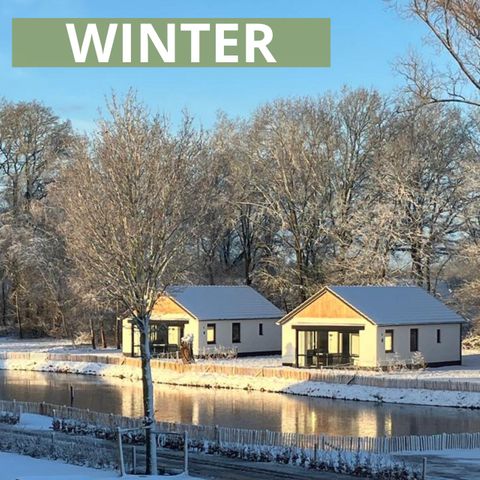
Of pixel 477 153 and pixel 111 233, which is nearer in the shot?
pixel 111 233

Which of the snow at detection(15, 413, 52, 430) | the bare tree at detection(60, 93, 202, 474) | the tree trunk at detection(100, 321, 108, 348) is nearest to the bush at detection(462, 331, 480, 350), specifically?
the tree trunk at detection(100, 321, 108, 348)

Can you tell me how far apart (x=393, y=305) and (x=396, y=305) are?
203 millimetres

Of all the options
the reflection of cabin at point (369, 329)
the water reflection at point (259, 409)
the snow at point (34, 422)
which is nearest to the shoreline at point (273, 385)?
the water reflection at point (259, 409)

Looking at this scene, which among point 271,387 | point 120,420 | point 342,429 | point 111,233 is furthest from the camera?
point 271,387

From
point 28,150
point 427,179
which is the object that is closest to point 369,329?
point 427,179

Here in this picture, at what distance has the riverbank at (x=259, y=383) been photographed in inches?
1462

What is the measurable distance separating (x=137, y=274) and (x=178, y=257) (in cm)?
155

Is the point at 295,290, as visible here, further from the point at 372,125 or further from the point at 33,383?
the point at 33,383

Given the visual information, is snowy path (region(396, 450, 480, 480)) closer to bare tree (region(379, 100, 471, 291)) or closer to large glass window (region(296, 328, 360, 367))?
large glass window (region(296, 328, 360, 367))

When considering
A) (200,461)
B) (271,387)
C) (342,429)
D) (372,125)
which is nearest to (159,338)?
(271,387)

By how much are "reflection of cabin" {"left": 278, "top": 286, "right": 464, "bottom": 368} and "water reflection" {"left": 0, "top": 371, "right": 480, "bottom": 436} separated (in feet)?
25.0

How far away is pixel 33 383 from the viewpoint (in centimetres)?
4562

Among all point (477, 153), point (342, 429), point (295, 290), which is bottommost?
point (342, 429)

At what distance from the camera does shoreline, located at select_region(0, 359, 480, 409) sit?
37000 mm
